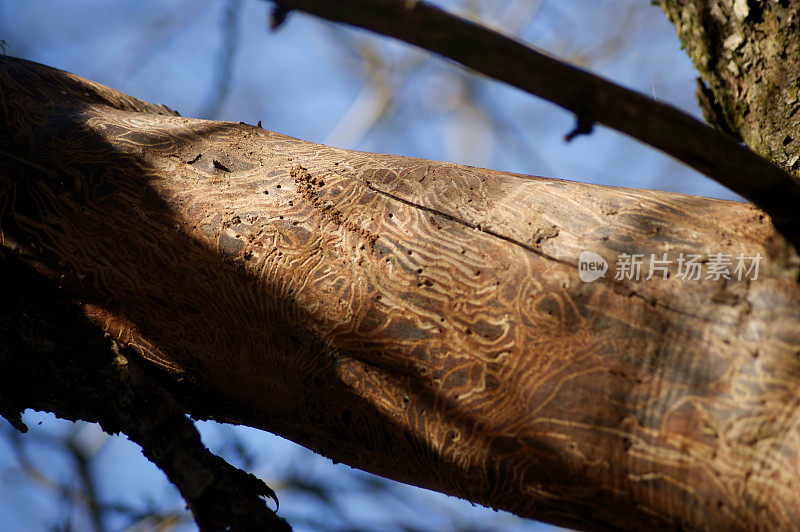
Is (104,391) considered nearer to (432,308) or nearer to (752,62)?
(432,308)

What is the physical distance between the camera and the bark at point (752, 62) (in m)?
1.62

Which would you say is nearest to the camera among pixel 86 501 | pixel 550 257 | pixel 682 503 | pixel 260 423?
pixel 682 503

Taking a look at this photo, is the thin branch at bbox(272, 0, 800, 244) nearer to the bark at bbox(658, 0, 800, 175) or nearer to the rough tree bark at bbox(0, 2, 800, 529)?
the rough tree bark at bbox(0, 2, 800, 529)

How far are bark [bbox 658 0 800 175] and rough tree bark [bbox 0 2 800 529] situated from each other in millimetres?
628

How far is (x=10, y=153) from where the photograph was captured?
1.55 m

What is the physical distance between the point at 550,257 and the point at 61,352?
4.27 ft

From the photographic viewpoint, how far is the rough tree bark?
3.52 ft

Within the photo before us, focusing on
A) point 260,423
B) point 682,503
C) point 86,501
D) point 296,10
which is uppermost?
point 86,501

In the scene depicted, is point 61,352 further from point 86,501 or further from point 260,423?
point 86,501

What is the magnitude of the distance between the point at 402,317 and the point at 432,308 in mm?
73

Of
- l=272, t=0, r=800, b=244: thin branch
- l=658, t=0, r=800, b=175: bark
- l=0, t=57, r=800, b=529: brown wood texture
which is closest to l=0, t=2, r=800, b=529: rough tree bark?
l=0, t=57, r=800, b=529: brown wood texture

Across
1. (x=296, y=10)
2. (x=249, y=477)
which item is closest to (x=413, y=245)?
(x=296, y=10)

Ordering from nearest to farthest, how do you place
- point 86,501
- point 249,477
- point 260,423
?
1. point 249,477
2. point 260,423
3. point 86,501

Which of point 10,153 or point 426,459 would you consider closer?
point 426,459
